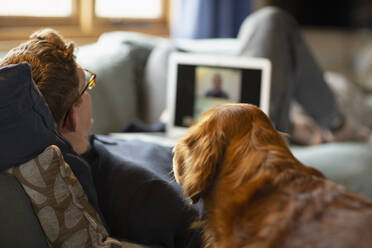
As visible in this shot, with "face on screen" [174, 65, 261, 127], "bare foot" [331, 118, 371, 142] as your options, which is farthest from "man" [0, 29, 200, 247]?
"bare foot" [331, 118, 371, 142]

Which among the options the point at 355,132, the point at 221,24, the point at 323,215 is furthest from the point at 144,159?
the point at 221,24

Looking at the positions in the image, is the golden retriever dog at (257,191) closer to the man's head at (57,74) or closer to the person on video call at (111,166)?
the person on video call at (111,166)

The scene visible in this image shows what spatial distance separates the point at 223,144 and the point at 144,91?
1337 mm

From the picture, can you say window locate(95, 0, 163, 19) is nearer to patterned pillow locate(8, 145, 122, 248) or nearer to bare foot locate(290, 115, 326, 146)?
bare foot locate(290, 115, 326, 146)

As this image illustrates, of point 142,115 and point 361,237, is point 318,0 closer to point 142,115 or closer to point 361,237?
point 142,115

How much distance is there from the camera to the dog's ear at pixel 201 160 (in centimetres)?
91

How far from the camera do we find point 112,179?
113cm

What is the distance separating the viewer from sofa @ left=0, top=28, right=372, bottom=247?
1.88 metres

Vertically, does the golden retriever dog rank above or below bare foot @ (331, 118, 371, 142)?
above

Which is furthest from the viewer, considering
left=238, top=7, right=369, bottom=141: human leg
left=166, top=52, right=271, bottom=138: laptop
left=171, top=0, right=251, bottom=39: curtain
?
left=171, top=0, right=251, bottom=39: curtain

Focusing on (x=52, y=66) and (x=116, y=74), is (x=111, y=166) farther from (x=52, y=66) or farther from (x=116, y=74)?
(x=116, y=74)

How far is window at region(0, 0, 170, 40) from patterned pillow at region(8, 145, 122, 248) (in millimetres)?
1640

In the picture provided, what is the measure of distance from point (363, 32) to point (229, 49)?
2.85 metres

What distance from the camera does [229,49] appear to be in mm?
2342
